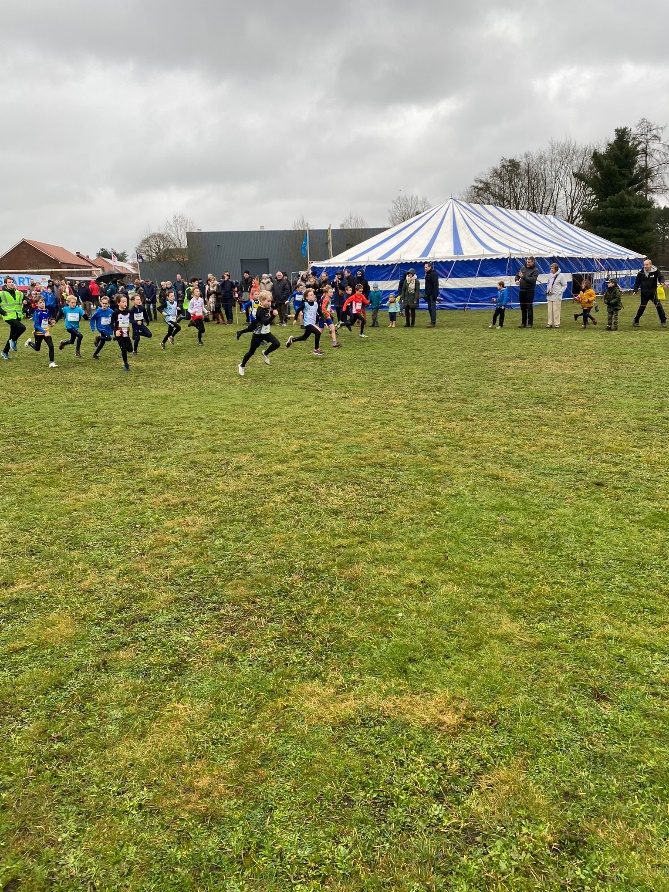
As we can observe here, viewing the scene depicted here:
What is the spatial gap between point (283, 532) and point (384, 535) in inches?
32.3

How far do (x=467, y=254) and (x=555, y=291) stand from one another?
27.1 ft

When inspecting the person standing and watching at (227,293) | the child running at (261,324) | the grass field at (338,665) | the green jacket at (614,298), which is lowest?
the grass field at (338,665)

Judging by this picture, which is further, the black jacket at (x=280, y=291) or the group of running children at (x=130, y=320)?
the black jacket at (x=280, y=291)

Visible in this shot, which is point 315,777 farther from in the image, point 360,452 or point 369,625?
point 360,452

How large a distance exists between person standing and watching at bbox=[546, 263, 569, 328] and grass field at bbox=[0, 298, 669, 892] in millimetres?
12116

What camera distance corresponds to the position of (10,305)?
47.2 feet

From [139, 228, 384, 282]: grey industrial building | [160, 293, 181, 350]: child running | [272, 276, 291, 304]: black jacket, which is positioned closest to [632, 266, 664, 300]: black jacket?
[272, 276, 291, 304]: black jacket

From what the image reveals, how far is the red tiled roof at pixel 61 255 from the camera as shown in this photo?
249 ft

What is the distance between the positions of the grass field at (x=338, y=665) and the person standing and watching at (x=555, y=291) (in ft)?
39.8

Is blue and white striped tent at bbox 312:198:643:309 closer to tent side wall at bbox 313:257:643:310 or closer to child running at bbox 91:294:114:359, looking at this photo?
tent side wall at bbox 313:257:643:310

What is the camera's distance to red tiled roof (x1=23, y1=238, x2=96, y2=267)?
76.0 meters

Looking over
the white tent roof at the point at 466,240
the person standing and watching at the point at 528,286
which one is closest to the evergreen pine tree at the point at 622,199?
the white tent roof at the point at 466,240

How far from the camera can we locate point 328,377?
38.0 feet

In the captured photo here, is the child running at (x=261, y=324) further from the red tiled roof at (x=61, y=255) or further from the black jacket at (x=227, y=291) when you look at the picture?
the red tiled roof at (x=61, y=255)
